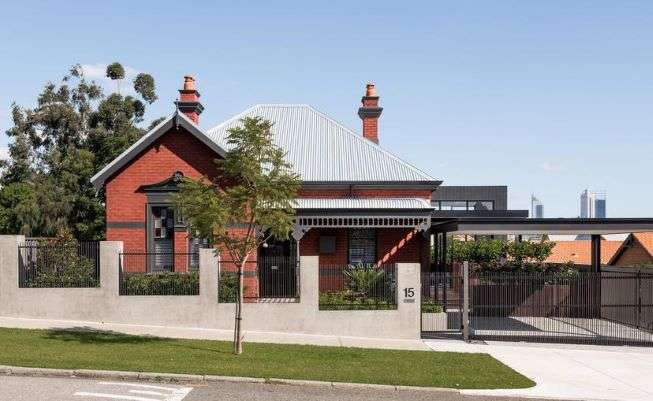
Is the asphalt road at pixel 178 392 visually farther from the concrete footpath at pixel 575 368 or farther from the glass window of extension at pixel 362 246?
the glass window of extension at pixel 362 246

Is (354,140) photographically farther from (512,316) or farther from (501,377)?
(501,377)

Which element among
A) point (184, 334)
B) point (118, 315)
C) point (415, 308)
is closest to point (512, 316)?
point (415, 308)

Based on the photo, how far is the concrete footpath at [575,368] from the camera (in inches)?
512

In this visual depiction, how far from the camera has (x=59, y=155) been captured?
4038 centimetres

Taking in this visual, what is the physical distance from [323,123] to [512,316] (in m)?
12.2

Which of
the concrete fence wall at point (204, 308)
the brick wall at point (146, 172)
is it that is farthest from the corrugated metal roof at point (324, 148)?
the concrete fence wall at point (204, 308)

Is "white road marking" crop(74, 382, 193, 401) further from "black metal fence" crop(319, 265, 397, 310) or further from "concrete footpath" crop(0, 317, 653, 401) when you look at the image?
"black metal fence" crop(319, 265, 397, 310)

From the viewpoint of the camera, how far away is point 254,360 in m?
14.7

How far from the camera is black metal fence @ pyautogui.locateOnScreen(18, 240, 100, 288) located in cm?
1983

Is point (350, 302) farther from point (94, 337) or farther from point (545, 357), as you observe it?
point (94, 337)

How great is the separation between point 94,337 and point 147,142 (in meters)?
8.72

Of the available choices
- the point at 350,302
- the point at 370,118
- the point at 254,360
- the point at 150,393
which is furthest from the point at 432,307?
the point at 370,118

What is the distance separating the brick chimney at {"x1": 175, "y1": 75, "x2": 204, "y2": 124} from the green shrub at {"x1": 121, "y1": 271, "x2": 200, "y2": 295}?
34.0 feet

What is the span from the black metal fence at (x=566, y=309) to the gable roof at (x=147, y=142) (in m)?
10.6
